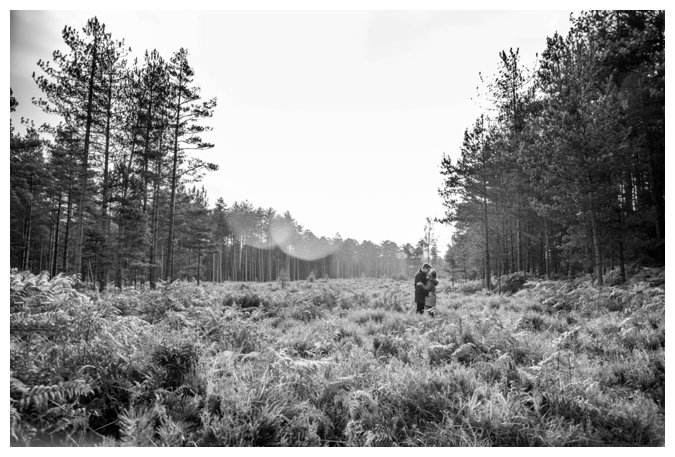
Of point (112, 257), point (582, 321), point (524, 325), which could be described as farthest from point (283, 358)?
point (112, 257)

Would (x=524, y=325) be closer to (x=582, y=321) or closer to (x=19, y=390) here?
(x=582, y=321)

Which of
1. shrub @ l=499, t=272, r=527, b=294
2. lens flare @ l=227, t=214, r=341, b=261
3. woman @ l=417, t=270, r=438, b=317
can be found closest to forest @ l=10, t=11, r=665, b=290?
shrub @ l=499, t=272, r=527, b=294

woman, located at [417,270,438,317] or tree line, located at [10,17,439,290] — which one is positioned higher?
tree line, located at [10,17,439,290]

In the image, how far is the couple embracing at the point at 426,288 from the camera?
30.1ft

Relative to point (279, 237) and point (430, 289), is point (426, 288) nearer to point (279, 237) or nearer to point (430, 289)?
point (430, 289)

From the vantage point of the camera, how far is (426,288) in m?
9.27

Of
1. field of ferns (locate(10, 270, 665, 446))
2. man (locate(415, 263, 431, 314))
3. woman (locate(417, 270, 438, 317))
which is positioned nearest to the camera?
field of ferns (locate(10, 270, 665, 446))

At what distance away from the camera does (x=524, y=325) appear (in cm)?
650

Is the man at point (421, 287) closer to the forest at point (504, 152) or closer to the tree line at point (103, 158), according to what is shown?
the forest at point (504, 152)

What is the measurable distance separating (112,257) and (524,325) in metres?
18.1

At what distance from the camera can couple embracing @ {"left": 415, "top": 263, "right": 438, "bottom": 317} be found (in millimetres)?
9164

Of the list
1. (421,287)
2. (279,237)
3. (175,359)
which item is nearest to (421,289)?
Result: (421,287)

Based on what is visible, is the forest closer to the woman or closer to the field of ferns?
the field of ferns

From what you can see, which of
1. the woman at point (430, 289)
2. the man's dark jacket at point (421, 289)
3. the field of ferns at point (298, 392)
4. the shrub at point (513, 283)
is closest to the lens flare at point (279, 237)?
the shrub at point (513, 283)
